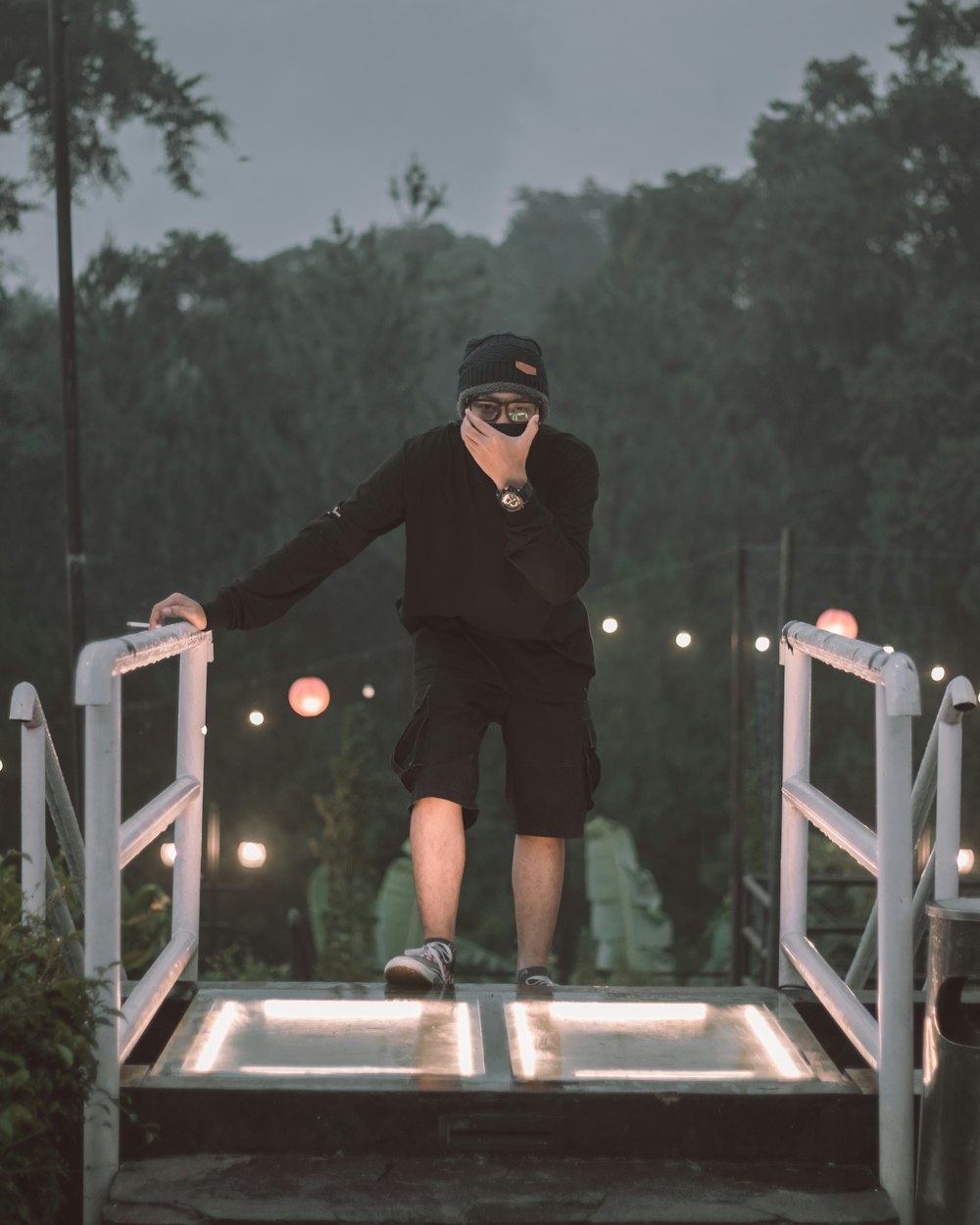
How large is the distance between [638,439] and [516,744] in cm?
2205

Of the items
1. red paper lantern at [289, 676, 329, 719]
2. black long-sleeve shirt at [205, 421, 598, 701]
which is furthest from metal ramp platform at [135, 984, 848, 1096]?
red paper lantern at [289, 676, 329, 719]

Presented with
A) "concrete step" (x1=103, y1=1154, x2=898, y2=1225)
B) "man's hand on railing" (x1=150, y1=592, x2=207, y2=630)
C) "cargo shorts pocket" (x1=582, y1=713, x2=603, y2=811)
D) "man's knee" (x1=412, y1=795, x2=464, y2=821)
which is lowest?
"concrete step" (x1=103, y1=1154, x2=898, y2=1225)

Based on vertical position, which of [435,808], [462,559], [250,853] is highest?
[462,559]

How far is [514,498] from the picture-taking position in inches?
117

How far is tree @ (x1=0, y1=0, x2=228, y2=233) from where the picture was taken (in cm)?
2353

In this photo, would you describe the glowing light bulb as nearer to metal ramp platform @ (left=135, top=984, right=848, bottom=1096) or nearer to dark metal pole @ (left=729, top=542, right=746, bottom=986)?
dark metal pole @ (left=729, top=542, right=746, bottom=986)

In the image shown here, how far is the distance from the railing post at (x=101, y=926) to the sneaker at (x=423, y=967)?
0.77 m

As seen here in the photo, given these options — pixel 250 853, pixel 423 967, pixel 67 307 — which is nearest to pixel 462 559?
pixel 423 967

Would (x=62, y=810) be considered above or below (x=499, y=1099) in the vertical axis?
above

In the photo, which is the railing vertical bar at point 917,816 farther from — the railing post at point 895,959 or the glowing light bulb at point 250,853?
the glowing light bulb at point 250,853

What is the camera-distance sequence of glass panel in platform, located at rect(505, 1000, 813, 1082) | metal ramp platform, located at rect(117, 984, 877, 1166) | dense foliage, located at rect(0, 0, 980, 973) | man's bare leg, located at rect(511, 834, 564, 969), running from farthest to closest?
dense foliage, located at rect(0, 0, 980, 973)
man's bare leg, located at rect(511, 834, 564, 969)
glass panel in platform, located at rect(505, 1000, 813, 1082)
metal ramp platform, located at rect(117, 984, 877, 1166)

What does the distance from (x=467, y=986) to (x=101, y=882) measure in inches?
39.8

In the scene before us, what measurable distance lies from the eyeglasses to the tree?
21967 millimetres

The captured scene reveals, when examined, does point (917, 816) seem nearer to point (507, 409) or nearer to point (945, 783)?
point (945, 783)
